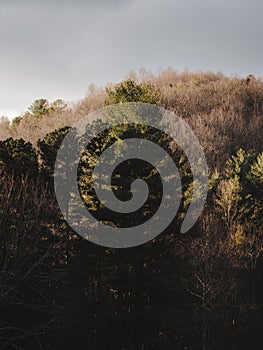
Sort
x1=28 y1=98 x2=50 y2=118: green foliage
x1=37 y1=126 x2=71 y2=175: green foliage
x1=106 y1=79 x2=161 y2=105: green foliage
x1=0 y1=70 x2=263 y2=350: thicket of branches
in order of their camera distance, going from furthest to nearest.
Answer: x1=28 y1=98 x2=50 y2=118: green foliage
x1=37 y1=126 x2=71 y2=175: green foliage
x1=106 y1=79 x2=161 y2=105: green foliage
x1=0 y1=70 x2=263 y2=350: thicket of branches

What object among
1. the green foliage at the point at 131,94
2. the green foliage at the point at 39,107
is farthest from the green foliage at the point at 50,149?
the green foliage at the point at 39,107

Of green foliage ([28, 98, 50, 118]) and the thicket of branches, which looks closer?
the thicket of branches

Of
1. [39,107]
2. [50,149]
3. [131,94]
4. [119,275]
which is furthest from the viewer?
[39,107]

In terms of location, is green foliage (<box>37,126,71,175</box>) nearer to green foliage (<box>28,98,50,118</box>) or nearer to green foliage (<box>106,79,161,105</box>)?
green foliage (<box>106,79,161,105</box>)

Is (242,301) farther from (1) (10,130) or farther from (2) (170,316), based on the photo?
(1) (10,130)

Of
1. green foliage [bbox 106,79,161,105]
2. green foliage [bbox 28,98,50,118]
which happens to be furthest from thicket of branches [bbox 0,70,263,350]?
green foliage [bbox 28,98,50,118]

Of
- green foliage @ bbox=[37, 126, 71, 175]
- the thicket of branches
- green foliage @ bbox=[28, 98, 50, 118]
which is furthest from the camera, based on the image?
green foliage @ bbox=[28, 98, 50, 118]

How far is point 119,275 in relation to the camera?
12773mm

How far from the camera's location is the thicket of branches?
11609 millimetres

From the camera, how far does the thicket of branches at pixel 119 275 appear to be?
11609 mm

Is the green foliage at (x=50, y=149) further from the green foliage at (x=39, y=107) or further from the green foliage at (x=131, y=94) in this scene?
the green foliage at (x=39, y=107)

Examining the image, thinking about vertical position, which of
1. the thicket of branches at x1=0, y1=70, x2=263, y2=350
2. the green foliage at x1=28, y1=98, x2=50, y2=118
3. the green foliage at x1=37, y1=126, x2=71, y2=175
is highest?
the green foliage at x1=28, y1=98, x2=50, y2=118

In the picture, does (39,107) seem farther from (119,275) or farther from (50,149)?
(119,275)

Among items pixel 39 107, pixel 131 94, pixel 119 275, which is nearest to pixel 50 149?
pixel 131 94
